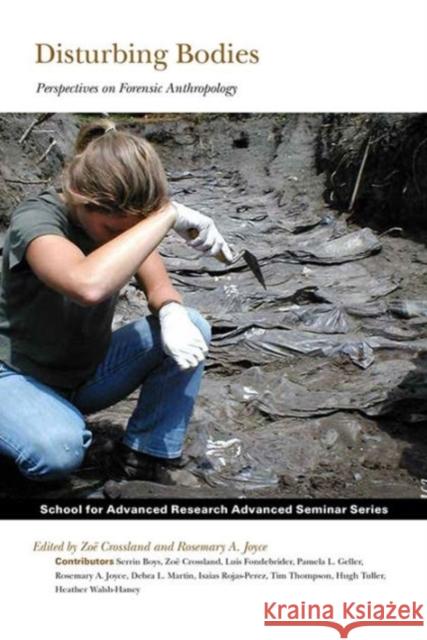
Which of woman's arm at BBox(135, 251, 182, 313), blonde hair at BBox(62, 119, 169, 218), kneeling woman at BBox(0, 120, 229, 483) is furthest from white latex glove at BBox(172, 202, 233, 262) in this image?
blonde hair at BBox(62, 119, 169, 218)

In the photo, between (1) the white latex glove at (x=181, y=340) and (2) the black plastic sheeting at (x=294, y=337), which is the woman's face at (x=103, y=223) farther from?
(2) the black plastic sheeting at (x=294, y=337)

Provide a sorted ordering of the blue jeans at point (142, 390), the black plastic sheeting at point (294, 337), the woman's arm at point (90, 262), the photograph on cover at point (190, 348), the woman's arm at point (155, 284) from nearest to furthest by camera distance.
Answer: the woman's arm at point (90, 262), the photograph on cover at point (190, 348), the blue jeans at point (142, 390), the woman's arm at point (155, 284), the black plastic sheeting at point (294, 337)

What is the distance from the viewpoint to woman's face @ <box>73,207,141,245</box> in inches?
76.8

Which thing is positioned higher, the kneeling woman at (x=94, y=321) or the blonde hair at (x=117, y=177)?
the blonde hair at (x=117, y=177)

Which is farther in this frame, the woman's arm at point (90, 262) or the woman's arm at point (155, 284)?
the woman's arm at point (155, 284)

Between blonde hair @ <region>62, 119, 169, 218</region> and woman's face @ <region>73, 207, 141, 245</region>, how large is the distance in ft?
0.05

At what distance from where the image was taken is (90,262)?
6.04 ft

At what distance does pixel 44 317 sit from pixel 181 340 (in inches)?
13.4

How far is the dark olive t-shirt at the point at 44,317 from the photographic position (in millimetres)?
1995

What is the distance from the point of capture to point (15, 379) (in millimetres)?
2062

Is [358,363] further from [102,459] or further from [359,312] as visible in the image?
[102,459]

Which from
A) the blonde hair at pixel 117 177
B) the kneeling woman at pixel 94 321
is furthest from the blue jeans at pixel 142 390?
the blonde hair at pixel 117 177

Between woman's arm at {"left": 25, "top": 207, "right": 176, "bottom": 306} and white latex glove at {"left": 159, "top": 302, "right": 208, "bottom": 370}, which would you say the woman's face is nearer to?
woman's arm at {"left": 25, "top": 207, "right": 176, "bottom": 306}
